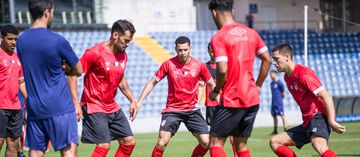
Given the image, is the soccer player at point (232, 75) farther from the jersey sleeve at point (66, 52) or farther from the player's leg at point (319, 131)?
the player's leg at point (319, 131)

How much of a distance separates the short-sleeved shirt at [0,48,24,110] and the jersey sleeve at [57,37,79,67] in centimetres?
396

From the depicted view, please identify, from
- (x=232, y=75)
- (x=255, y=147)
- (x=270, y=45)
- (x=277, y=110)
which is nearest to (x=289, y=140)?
(x=232, y=75)

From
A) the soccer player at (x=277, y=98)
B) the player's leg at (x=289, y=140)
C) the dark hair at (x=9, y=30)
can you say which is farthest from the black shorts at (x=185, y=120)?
the soccer player at (x=277, y=98)

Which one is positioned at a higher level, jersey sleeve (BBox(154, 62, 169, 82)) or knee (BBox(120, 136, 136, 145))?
jersey sleeve (BBox(154, 62, 169, 82))

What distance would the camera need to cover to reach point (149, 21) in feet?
118

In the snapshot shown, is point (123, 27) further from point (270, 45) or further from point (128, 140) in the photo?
point (270, 45)

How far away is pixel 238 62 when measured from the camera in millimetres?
9312

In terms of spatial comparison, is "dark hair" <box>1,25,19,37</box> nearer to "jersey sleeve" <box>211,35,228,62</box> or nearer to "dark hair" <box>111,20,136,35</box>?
"dark hair" <box>111,20,136,35</box>

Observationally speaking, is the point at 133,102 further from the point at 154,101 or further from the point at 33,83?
the point at 154,101

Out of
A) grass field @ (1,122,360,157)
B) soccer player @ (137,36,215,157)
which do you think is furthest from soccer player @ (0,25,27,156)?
grass field @ (1,122,360,157)

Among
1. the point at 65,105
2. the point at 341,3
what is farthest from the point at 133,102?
the point at 341,3

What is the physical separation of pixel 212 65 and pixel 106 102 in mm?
3649

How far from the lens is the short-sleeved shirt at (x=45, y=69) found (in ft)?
28.0

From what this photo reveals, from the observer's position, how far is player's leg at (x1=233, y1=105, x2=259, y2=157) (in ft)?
31.1
